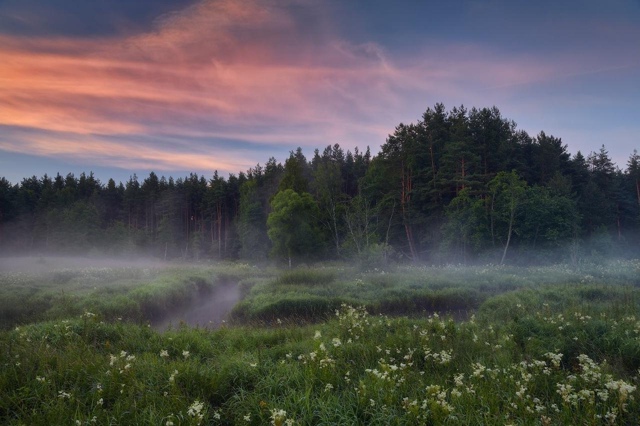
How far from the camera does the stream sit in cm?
1444

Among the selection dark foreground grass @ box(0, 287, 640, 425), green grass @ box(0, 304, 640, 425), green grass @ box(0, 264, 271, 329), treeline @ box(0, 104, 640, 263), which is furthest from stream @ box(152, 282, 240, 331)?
treeline @ box(0, 104, 640, 263)

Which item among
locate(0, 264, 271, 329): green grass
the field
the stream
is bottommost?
the stream

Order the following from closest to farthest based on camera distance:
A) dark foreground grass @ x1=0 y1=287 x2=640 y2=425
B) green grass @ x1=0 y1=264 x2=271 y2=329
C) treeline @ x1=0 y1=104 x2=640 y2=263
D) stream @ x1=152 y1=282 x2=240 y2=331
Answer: dark foreground grass @ x1=0 y1=287 x2=640 y2=425 < green grass @ x1=0 y1=264 x2=271 y2=329 < stream @ x1=152 y1=282 x2=240 y2=331 < treeline @ x1=0 y1=104 x2=640 y2=263

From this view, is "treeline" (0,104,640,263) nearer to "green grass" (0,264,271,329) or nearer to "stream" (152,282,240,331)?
"stream" (152,282,240,331)

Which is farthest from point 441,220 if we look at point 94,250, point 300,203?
point 94,250

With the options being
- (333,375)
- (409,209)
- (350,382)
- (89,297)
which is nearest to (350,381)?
(350,382)

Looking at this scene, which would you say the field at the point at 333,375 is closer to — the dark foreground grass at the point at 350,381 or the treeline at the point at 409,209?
the dark foreground grass at the point at 350,381

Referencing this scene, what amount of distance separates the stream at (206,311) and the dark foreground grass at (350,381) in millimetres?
6911

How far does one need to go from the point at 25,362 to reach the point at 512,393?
7558 millimetres

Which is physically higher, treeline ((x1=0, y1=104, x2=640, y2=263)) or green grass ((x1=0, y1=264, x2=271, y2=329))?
treeline ((x1=0, y1=104, x2=640, y2=263))

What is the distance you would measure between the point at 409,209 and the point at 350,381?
37.2m

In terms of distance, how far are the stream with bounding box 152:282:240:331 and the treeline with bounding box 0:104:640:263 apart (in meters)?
11.1

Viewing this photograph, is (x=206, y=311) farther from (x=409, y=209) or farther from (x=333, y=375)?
(x=409, y=209)

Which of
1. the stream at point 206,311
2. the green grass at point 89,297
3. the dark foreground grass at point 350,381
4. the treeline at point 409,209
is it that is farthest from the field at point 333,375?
the treeline at point 409,209
